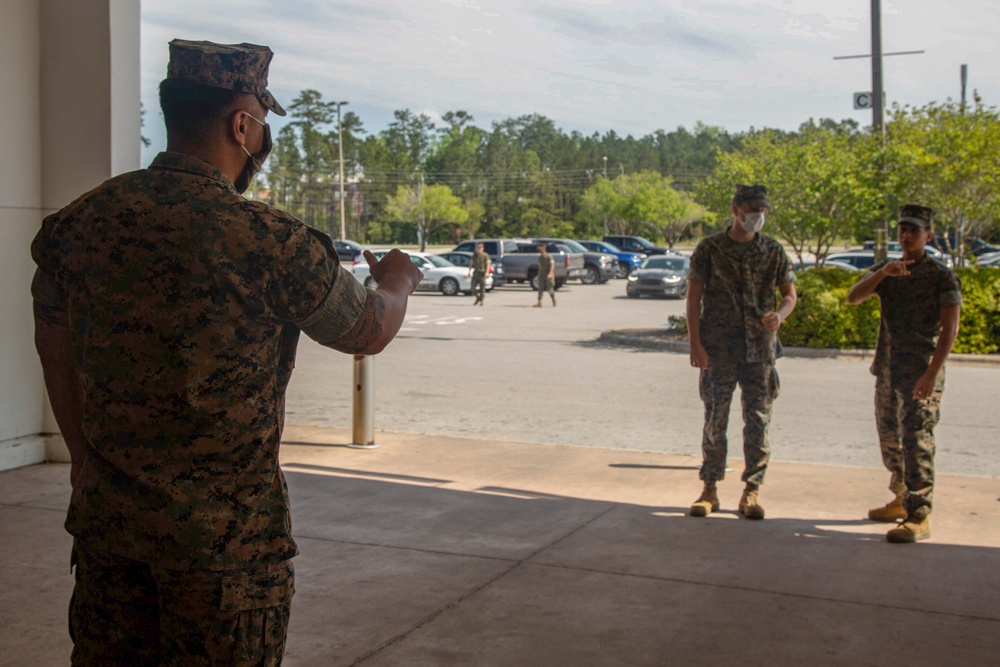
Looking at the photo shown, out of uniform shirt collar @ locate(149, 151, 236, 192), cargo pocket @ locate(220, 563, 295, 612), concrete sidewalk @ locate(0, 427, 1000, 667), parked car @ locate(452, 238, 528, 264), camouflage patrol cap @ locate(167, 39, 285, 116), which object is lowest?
concrete sidewalk @ locate(0, 427, 1000, 667)

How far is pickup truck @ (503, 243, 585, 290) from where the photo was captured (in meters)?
37.1

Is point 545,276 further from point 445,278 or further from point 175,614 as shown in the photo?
point 175,614

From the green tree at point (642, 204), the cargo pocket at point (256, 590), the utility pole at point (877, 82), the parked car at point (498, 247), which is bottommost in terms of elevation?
the cargo pocket at point (256, 590)

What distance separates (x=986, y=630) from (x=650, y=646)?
4.76 ft

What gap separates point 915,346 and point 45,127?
5.73 meters

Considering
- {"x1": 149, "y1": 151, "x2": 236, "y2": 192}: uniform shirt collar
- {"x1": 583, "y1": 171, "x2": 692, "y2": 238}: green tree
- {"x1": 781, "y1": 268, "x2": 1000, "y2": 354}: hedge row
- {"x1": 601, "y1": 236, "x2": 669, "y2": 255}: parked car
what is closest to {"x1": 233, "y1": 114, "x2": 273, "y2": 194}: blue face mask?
{"x1": 149, "y1": 151, "x2": 236, "y2": 192}: uniform shirt collar

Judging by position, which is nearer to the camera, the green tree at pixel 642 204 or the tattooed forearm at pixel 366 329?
the tattooed forearm at pixel 366 329

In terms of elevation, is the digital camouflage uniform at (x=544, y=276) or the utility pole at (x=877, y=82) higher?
the utility pole at (x=877, y=82)

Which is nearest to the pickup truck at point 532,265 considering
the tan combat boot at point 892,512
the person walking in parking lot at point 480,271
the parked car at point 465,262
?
the parked car at point 465,262

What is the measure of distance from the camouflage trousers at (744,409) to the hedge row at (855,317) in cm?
1072

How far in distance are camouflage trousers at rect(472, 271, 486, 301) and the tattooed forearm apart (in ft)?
85.0

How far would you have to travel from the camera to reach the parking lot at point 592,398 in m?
9.39

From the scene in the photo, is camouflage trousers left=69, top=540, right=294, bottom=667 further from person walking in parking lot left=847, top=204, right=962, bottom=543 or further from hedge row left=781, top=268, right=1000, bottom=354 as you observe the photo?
hedge row left=781, top=268, right=1000, bottom=354

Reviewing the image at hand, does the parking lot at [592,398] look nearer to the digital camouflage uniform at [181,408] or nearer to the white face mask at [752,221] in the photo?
the white face mask at [752,221]
